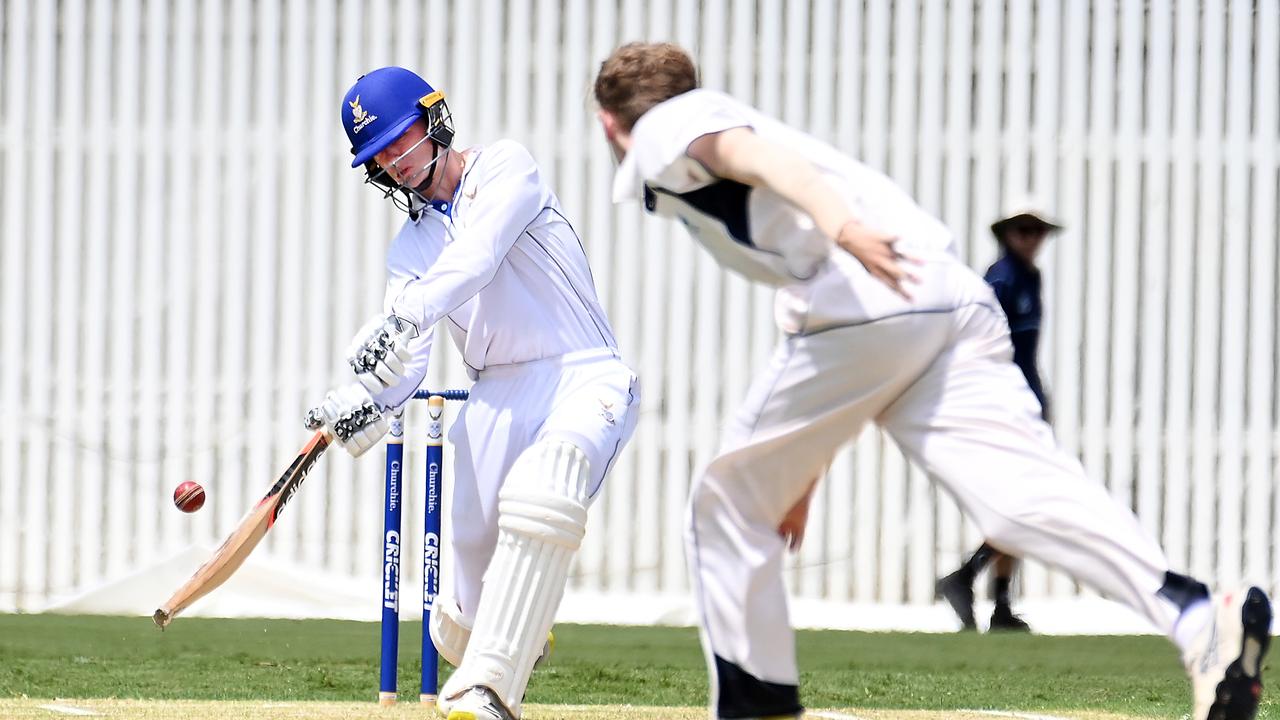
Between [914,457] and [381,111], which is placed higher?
[381,111]

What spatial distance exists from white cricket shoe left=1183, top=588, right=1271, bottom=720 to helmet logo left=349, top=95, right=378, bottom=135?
2.13m

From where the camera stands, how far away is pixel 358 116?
421cm

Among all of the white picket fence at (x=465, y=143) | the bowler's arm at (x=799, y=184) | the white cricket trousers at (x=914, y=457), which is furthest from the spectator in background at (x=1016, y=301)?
the bowler's arm at (x=799, y=184)

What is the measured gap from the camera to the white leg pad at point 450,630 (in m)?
4.30

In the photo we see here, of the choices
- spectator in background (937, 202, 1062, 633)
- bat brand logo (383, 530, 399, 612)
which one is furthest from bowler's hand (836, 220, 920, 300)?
spectator in background (937, 202, 1062, 633)

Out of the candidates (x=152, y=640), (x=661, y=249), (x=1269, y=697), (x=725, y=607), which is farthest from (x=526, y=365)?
(x=661, y=249)

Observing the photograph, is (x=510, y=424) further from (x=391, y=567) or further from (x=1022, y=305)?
(x=1022, y=305)

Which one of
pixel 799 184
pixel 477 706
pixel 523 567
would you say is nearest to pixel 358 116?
pixel 523 567

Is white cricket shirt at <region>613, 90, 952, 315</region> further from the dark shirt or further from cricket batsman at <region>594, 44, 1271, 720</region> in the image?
the dark shirt

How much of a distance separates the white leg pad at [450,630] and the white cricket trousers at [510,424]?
2 cm

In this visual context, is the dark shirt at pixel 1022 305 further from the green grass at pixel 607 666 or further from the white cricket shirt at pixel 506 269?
the white cricket shirt at pixel 506 269

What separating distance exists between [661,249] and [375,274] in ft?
4.04

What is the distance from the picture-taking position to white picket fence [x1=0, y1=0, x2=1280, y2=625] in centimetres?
820

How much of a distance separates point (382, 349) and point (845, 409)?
125cm
